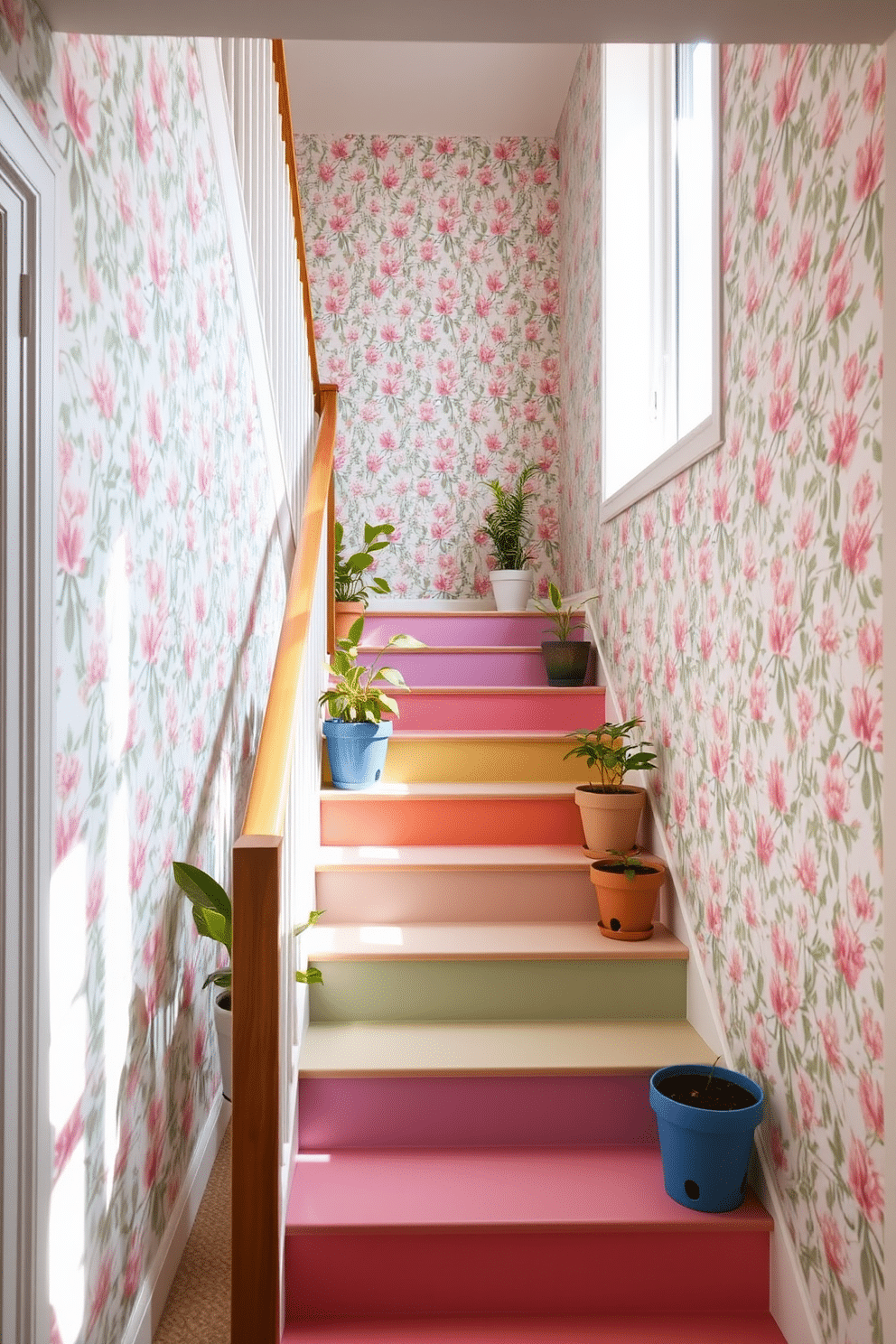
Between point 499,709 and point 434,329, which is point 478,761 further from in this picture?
point 434,329

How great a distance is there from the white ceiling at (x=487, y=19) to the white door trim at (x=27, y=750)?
0.62ft

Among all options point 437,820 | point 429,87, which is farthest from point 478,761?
point 429,87

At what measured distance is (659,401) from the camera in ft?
10.00

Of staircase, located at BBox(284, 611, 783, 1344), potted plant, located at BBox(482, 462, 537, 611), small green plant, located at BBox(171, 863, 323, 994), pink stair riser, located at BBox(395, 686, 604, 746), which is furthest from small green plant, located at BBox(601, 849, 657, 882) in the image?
potted plant, located at BBox(482, 462, 537, 611)

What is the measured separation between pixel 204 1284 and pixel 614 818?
50.8 inches

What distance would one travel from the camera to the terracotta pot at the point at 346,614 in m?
3.40

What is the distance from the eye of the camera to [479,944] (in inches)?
80.7

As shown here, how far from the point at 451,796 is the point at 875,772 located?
4.37 ft

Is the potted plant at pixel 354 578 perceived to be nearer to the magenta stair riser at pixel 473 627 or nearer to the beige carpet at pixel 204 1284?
the magenta stair riser at pixel 473 627

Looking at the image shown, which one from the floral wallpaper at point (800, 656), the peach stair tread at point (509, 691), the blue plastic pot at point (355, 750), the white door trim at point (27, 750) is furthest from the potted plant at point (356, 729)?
the white door trim at point (27, 750)

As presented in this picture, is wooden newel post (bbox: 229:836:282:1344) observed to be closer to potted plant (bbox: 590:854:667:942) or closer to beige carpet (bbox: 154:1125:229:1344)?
beige carpet (bbox: 154:1125:229:1344)

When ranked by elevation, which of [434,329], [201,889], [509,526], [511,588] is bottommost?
[201,889]

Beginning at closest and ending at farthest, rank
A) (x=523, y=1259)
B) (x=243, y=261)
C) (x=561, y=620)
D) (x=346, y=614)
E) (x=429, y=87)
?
1. (x=523, y=1259)
2. (x=243, y=261)
3. (x=561, y=620)
4. (x=346, y=614)
5. (x=429, y=87)

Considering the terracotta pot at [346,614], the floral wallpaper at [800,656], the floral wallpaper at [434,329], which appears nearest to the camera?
the floral wallpaper at [800,656]
